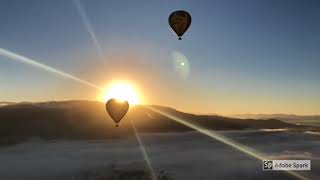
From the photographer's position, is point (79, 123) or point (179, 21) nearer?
point (179, 21)

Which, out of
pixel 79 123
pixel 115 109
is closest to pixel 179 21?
pixel 115 109

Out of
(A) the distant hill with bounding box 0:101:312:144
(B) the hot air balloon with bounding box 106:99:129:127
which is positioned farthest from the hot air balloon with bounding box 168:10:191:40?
(A) the distant hill with bounding box 0:101:312:144

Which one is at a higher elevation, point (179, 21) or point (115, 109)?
point (179, 21)

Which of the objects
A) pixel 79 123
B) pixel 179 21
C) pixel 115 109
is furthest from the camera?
pixel 79 123

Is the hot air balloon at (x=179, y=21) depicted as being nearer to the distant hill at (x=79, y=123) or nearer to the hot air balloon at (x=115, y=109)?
the hot air balloon at (x=115, y=109)

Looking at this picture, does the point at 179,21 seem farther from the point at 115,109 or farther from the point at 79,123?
the point at 79,123

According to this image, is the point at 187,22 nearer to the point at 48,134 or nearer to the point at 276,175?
the point at 276,175

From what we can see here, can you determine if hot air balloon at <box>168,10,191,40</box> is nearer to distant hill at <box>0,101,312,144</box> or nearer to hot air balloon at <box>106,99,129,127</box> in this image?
hot air balloon at <box>106,99,129,127</box>

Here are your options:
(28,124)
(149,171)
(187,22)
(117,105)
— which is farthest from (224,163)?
(28,124)
